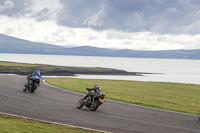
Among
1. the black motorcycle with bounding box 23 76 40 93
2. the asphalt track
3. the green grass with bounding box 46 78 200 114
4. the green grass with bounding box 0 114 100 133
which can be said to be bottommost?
the green grass with bounding box 0 114 100 133

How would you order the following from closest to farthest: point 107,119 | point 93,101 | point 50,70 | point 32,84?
point 107,119, point 93,101, point 32,84, point 50,70

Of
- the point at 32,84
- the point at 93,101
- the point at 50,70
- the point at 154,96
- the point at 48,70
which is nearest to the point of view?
the point at 93,101

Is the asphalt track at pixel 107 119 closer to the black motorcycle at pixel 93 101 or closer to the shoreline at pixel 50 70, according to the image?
the black motorcycle at pixel 93 101

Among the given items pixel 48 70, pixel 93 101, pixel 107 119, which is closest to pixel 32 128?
pixel 107 119

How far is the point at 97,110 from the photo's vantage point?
57.6 ft

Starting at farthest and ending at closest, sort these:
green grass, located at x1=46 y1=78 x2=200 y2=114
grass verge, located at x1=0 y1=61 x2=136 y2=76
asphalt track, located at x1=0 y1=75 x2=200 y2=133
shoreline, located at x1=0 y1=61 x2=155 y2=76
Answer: grass verge, located at x1=0 y1=61 x2=136 y2=76 → shoreline, located at x1=0 y1=61 x2=155 y2=76 → green grass, located at x1=46 y1=78 x2=200 y2=114 → asphalt track, located at x1=0 y1=75 x2=200 y2=133

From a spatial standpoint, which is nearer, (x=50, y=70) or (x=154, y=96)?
(x=154, y=96)

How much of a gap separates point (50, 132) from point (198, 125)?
756 cm

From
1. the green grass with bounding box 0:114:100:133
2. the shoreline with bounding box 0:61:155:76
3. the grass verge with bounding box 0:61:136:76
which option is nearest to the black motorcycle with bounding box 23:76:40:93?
the green grass with bounding box 0:114:100:133

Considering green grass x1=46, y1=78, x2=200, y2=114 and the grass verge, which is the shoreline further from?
green grass x1=46, y1=78, x2=200, y2=114

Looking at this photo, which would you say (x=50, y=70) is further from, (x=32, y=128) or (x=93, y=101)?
A: (x=32, y=128)

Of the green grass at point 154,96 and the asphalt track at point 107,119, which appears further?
the green grass at point 154,96

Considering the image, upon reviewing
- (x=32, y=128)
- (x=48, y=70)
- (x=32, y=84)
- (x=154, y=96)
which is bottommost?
(x=32, y=128)

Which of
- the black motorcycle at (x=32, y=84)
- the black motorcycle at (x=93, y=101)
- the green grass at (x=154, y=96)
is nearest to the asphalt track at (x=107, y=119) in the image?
the black motorcycle at (x=93, y=101)
